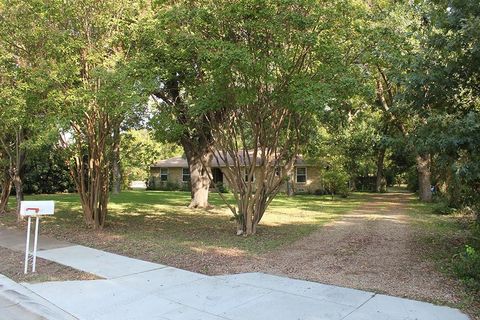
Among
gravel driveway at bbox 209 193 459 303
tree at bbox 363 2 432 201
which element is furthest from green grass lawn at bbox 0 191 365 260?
tree at bbox 363 2 432 201

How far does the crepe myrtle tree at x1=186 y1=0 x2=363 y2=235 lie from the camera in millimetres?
9086

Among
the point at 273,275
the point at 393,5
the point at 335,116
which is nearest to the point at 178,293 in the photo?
the point at 273,275

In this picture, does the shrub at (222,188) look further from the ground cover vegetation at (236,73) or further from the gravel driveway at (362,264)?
the gravel driveway at (362,264)

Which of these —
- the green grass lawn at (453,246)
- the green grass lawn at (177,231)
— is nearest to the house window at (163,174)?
the green grass lawn at (177,231)

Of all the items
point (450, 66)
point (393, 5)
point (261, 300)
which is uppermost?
point (393, 5)

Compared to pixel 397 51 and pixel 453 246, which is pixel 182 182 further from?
pixel 397 51

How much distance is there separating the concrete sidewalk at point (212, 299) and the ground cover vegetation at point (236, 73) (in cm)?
292

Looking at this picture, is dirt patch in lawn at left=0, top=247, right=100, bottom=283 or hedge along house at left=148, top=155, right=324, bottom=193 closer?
dirt patch in lawn at left=0, top=247, right=100, bottom=283

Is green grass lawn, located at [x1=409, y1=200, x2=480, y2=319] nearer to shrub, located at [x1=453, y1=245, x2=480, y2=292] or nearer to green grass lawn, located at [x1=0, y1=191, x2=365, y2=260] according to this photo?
shrub, located at [x1=453, y1=245, x2=480, y2=292]

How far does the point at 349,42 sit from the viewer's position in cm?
1015

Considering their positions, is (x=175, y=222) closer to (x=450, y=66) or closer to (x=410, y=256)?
(x=410, y=256)

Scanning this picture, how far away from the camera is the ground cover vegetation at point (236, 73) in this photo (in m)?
7.88

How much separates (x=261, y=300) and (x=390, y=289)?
196 centimetres

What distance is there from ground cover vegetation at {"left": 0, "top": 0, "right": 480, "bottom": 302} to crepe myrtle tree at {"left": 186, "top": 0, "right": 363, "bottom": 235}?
31 mm
